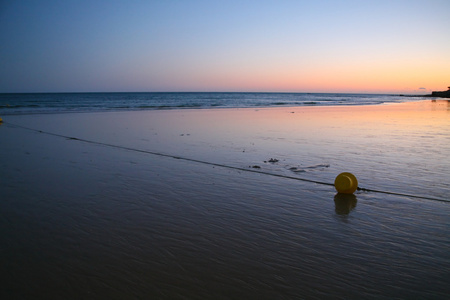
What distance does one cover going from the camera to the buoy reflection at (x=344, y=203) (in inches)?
203

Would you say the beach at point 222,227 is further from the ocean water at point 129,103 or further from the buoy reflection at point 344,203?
the ocean water at point 129,103

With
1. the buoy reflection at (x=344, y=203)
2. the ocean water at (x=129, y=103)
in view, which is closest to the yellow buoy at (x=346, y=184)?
the buoy reflection at (x=344, y=203)

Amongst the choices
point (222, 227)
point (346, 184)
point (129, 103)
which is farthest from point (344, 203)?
point (129, 103)

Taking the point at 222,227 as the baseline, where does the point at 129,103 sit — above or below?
above

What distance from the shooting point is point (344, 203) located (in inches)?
217

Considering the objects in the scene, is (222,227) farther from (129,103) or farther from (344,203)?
(129,103)

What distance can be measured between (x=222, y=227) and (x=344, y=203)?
92.8 inches

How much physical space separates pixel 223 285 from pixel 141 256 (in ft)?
3.58

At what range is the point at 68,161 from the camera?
8.57m

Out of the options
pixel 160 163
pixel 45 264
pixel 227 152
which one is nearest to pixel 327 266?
pixel 45 264

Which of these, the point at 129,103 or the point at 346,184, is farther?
the point at 129,103

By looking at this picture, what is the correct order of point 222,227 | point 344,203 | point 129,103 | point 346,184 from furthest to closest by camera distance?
1. point 129,103
2. point 346,184
3. point 344,203
4. point 222,227

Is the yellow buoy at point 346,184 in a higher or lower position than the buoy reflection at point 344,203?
higher

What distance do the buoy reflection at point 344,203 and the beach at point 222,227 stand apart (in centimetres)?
3
